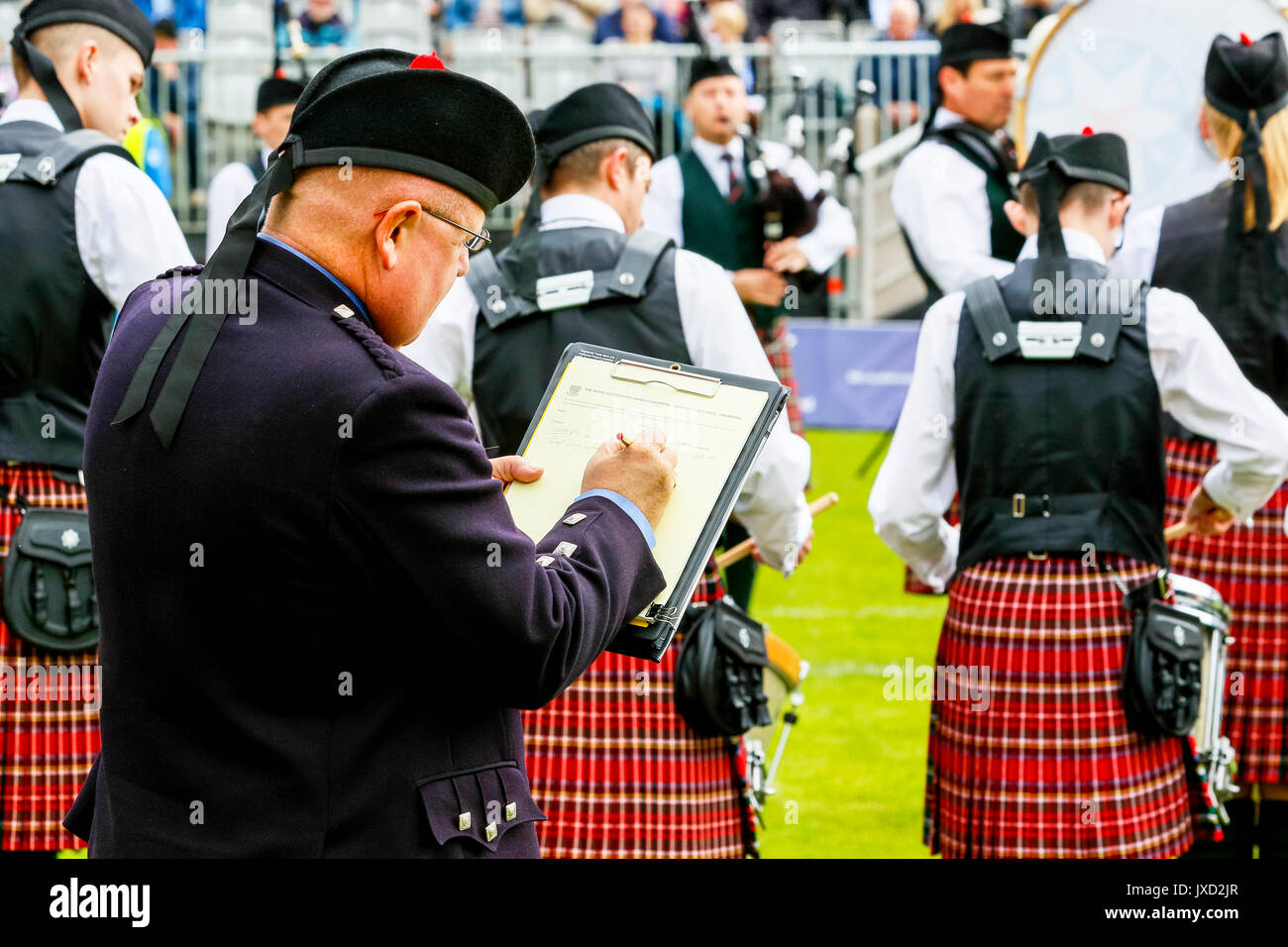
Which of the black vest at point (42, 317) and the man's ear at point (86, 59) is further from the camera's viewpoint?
the man's ear at point (86, 59)

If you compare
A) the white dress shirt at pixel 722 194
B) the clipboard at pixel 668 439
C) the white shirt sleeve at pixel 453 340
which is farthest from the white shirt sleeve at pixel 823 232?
the clipboard at pixel 668 439

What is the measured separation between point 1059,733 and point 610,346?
1117mm

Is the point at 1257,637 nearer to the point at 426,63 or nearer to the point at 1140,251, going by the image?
the point at 1140,251

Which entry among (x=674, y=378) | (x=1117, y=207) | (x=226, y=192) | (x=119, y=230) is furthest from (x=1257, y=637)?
(x=226, y=192)

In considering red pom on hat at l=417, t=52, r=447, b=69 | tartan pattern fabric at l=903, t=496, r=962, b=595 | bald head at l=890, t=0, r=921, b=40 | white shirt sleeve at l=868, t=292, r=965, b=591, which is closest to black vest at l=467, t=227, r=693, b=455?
white shirt sleeve at l=868, t=292, r=965, b=591

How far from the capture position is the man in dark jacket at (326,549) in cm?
166

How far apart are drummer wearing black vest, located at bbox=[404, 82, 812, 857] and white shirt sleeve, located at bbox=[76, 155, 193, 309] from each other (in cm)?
54

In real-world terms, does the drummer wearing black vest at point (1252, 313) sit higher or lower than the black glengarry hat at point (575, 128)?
lower

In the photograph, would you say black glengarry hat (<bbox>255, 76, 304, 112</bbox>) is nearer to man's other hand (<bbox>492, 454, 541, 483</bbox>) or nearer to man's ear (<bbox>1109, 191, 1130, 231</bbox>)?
man's ear (<bbox>1109, 191, 1130, 231</bbox>)

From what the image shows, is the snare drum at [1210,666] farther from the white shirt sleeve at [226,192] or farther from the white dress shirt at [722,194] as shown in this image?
the white shirt sleeve at [226,192]

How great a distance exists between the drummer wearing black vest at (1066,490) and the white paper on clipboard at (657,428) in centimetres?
118

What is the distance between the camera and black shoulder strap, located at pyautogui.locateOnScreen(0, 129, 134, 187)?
3223 mm

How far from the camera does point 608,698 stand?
313cm
